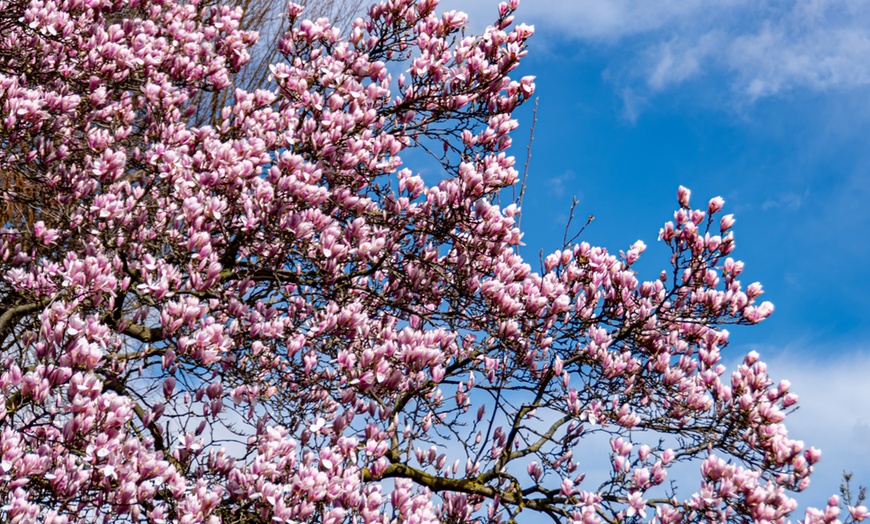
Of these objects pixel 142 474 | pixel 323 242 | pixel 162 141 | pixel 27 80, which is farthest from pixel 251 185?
pixel 27 80

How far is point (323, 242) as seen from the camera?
18.6 feet

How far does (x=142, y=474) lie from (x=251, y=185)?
85.4 inches

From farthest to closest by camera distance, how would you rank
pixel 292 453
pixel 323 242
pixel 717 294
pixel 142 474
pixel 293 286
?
1. pixel 293 286
2. pixel 717 294
3. pixel 323 242
4. pixel 292 453
5. pixel 142 474

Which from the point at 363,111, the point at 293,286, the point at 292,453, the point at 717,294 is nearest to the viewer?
the point at 292,453

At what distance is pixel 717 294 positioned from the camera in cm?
675

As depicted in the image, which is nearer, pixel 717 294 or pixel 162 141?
pixel 162 141

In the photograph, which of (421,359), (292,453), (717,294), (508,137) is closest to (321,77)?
(508,137)

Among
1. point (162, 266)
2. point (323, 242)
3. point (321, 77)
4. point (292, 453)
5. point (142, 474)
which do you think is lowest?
point (142, 474)

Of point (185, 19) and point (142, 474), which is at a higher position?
point (185, 19)

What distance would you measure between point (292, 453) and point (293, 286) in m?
2.73

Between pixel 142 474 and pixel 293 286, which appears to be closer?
pixel 142 474

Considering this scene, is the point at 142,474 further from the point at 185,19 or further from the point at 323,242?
the point at 185,19

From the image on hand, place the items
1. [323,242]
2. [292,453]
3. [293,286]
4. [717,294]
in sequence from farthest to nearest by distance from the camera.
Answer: [293,286], [717,294], [323,242], [292,453]

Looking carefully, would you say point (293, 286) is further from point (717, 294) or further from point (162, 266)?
point (717, 294)
